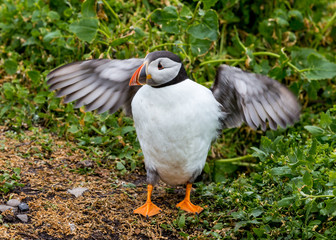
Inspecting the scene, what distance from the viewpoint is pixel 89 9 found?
4473mm

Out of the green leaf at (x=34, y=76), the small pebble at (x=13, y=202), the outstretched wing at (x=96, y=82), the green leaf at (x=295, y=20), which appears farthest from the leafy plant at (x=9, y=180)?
the green leaf at (x=295, y=20)

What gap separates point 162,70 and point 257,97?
0.72 metres

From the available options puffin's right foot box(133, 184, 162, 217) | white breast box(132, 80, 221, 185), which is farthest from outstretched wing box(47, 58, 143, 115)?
puffin's right foot box(133, 184, 162, 217)

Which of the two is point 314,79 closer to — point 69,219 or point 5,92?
point 69,219

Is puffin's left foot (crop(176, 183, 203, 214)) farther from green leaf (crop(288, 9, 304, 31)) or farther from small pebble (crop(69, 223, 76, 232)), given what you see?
green leaf (crop(288, 9, 304, 31))

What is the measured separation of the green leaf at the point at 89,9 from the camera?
4438 mm

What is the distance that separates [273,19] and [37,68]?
2.74 meters

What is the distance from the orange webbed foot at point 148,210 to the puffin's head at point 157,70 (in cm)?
90

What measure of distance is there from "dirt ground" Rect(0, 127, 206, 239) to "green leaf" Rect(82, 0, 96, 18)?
126 cm

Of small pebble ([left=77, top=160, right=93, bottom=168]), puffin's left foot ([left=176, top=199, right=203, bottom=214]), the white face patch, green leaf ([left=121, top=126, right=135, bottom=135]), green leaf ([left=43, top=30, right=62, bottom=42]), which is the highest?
the white face patch

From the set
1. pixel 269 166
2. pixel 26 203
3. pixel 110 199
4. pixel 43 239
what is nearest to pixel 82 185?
pixel 110 199

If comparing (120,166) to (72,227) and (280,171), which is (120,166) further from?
(280,171)

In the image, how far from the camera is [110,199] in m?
3.47

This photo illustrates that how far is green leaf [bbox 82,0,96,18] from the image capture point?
4.44 metres
